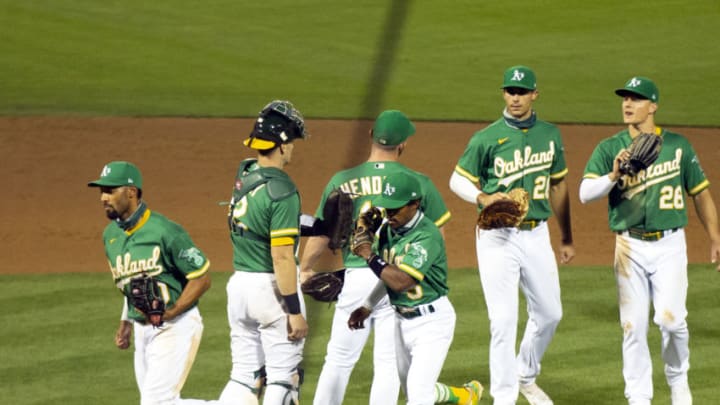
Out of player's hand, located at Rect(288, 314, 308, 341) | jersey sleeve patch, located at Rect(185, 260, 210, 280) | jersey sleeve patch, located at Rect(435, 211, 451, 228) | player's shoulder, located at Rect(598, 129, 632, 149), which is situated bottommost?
player's hand, located at Rect(288, 314, 308, 341)

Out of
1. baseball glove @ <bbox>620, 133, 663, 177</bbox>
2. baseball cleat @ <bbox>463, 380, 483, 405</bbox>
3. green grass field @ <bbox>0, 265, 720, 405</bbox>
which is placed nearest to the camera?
baseball glove @ <bbox>620, 133, 663, 177</bbox>

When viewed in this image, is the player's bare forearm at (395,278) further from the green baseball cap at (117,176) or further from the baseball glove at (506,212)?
the green baseball cap at (117,176)

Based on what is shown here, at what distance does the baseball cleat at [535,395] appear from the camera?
344 inches

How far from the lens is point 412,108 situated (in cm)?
1995

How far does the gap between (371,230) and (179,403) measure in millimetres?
1521

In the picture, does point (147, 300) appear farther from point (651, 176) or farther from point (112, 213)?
point (651, 176)

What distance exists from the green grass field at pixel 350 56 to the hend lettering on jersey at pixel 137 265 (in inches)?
469

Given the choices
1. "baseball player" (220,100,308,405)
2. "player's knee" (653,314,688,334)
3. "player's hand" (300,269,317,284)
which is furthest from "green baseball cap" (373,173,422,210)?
"player's knee" (653,314,688,334)

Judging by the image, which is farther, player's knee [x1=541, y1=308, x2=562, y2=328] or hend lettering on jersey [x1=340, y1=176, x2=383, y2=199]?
player's knee [x1=541, y1=308, x2=562, y2=328]

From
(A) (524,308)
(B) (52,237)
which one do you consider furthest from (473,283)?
(B) (52,237)

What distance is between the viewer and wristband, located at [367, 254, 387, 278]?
7055 millimetres

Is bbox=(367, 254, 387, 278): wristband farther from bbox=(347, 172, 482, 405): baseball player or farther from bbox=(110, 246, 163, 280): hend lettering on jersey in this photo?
bbox=(110, 246, 163, 280): hend lettering on jersey

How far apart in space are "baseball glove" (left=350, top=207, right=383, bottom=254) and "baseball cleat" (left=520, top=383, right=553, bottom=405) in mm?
2086

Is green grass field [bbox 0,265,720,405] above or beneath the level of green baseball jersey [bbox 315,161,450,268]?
beneath
